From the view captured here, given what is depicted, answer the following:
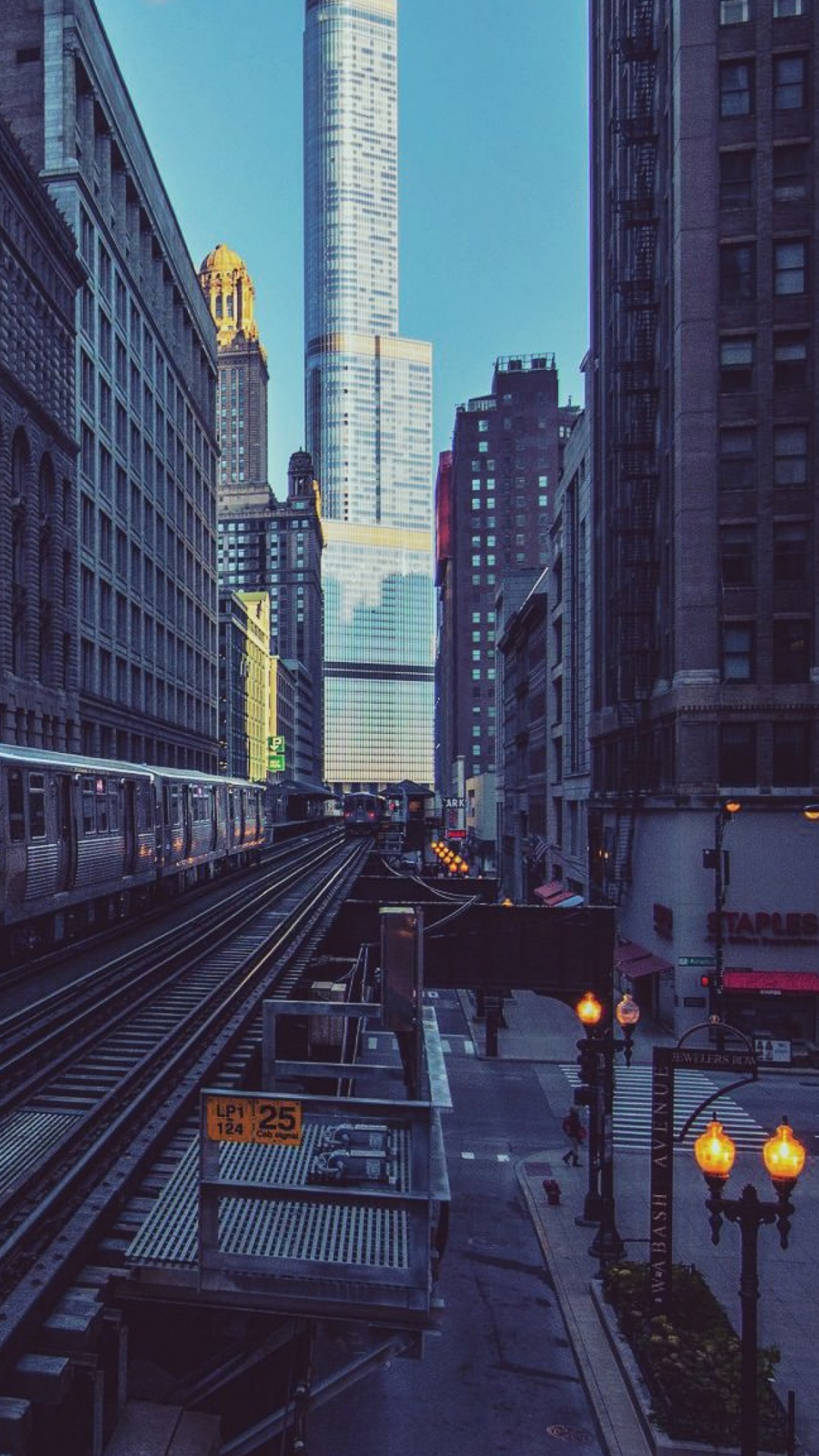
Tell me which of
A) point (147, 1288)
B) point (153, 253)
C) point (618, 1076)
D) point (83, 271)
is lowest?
point (618, 1076)

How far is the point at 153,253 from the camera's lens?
74.6 m

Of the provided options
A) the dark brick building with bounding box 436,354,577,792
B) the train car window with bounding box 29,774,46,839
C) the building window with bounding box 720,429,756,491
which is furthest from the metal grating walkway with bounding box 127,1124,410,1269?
the dark brick building with bounding box 436,354,577,792

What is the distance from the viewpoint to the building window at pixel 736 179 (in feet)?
120

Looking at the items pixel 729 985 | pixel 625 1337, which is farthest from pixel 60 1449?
pixel 729 985

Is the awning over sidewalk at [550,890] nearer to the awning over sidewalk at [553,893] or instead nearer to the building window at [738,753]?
the awning over sidewalk at [553,893]

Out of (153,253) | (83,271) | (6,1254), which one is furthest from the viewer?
(153,253)

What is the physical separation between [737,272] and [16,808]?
32.6 metres

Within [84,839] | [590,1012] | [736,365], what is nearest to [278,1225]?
[590,1012]

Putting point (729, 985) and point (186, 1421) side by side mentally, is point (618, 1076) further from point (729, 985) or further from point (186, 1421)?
point (186, 1421)

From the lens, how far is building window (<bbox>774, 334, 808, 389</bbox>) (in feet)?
118

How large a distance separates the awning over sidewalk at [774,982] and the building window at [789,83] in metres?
31.9

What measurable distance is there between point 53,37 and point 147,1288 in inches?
2546

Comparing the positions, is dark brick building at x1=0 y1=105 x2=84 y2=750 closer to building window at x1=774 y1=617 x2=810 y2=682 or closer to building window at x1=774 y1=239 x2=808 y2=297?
building window at x1=774 y1=239 x2=808 y2=297

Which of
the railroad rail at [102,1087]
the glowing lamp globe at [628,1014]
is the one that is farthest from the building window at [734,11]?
the glowing lamp globe at [628,1014]
